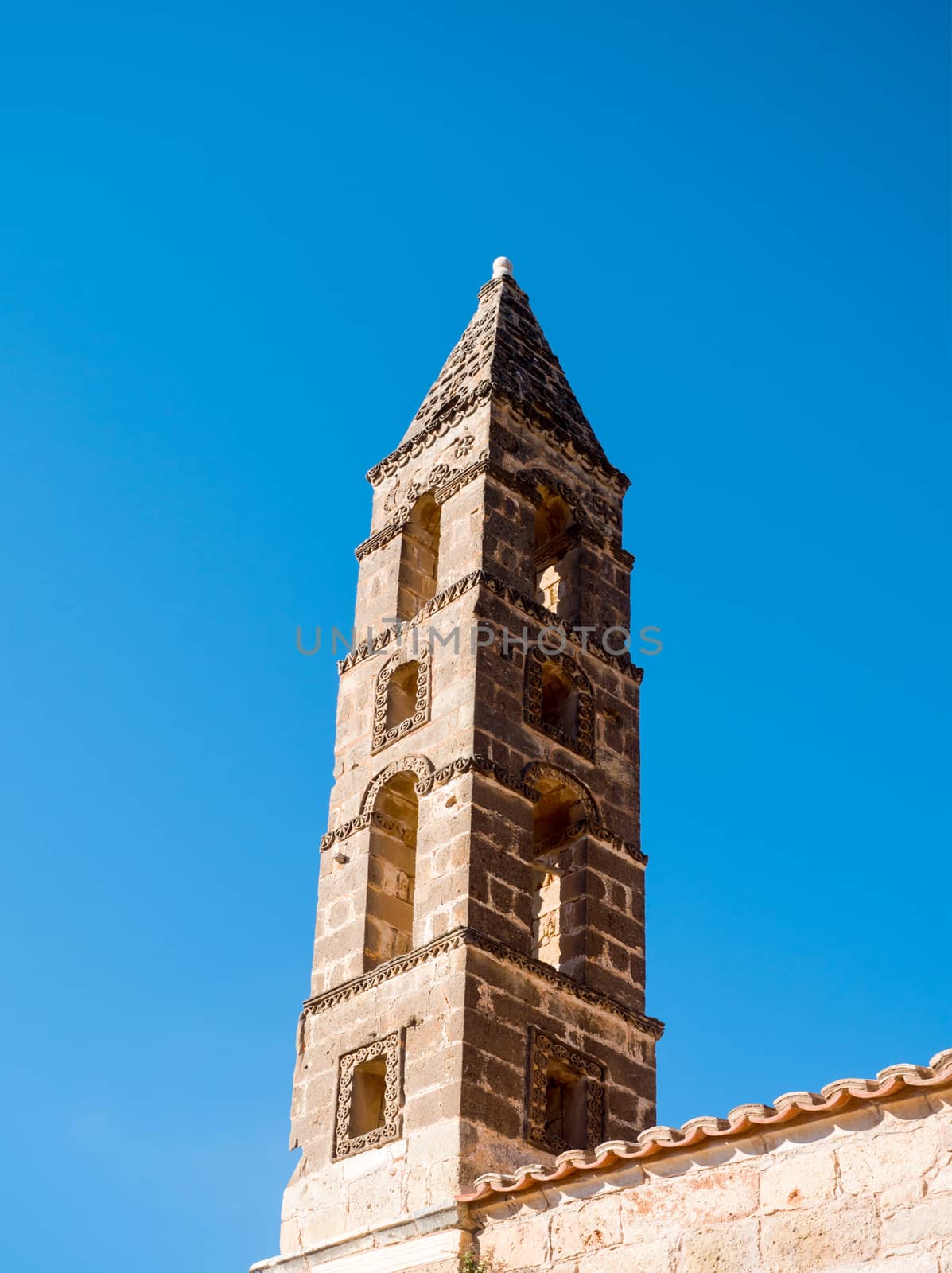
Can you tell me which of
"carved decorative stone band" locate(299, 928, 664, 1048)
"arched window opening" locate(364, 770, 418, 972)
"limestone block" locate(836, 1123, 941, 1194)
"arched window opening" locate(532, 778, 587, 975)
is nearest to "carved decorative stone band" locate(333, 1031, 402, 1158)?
"carved decorative stone band" locate(299, 928, 664, 1048)

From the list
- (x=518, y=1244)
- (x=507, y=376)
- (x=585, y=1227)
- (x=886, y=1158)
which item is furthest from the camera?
(x=507, y=376)

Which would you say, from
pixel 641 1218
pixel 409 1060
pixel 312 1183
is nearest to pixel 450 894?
pixel 409 1060

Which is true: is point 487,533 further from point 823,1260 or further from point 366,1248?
point 823,1260

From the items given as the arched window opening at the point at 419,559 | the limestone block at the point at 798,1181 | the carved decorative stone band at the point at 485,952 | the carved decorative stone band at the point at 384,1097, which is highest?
the arched window opening at the point at 419,559

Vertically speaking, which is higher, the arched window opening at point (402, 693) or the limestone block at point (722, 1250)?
the arched window opening at point (402, 693)

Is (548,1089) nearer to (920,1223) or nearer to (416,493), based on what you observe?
(920,1223)

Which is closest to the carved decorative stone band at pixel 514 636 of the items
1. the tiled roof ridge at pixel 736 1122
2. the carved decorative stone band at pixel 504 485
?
the carved decorative stone band at pixel 504 485

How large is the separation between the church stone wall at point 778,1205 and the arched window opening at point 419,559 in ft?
20.7

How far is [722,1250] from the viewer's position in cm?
909

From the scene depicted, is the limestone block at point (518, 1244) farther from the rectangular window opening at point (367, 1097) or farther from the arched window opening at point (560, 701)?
the arched window opening at point (560, 701)

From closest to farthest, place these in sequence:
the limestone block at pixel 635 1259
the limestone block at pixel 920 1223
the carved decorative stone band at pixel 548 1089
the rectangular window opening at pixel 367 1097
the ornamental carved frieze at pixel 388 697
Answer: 1. the limestone block at pixel 920 1223
2. the limestone block at pixel 635 1259
3. the carved decorative stone band at pixel 548 1089
4. the rectangular window opening at pixel 367 1097
5. the ornamental carved frieze at pixel 388 697

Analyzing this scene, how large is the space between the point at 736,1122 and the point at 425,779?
15.8 ft

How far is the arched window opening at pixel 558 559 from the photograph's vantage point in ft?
50.9

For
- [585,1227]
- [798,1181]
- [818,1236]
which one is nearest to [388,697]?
[585,1227]
